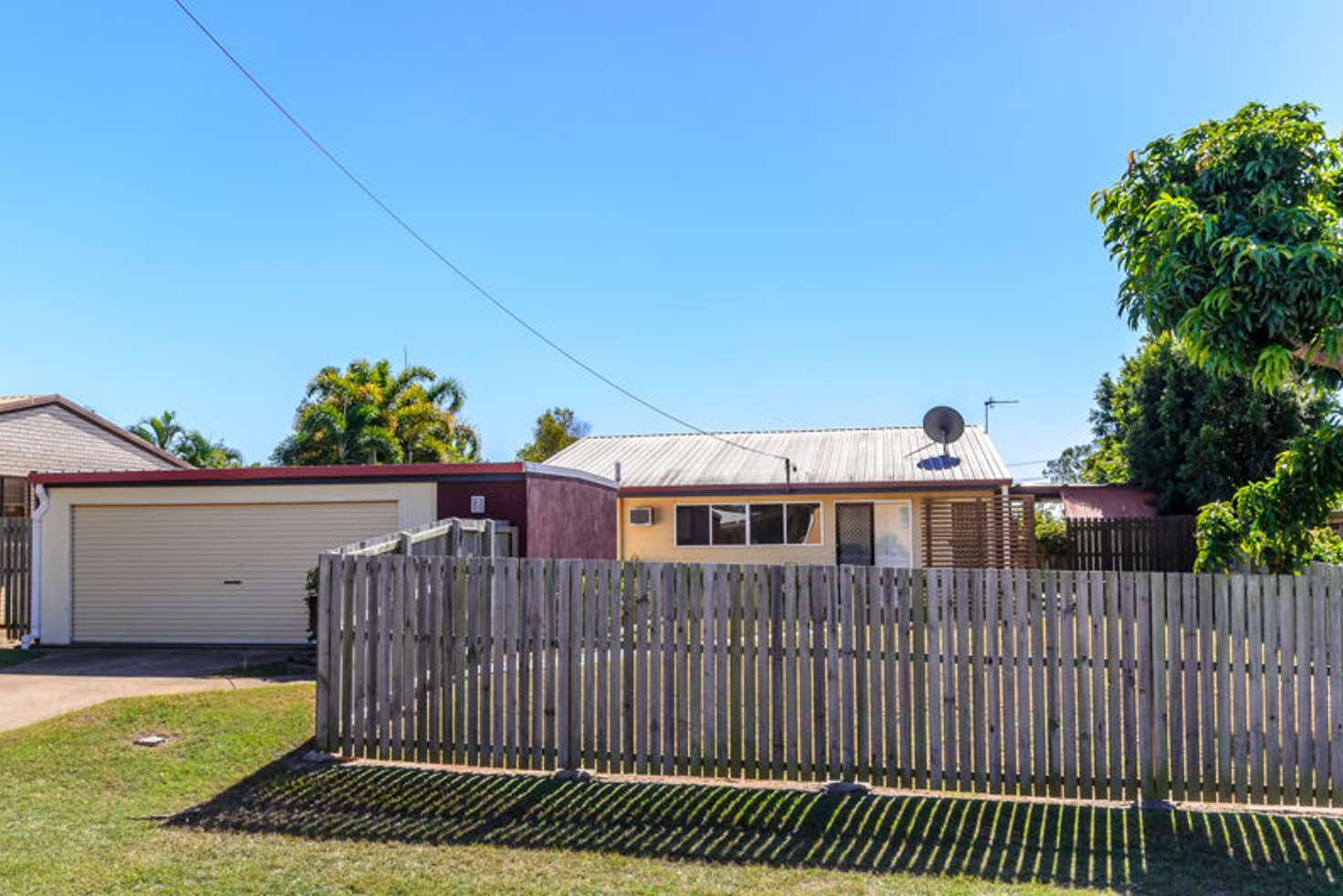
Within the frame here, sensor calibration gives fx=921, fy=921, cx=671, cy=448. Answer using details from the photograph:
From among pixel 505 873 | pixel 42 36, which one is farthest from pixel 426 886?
pixel 42 36

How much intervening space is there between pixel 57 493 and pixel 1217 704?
48.5 feet

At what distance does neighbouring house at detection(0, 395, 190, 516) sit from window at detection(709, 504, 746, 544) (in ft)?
37.8

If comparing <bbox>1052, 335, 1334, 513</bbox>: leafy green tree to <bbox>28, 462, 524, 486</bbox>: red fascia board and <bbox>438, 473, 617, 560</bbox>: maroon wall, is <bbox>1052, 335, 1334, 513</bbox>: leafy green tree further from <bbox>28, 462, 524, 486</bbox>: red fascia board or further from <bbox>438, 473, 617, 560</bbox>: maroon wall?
<bbox>28, 462, 524, 486</bbox>: red fascia board

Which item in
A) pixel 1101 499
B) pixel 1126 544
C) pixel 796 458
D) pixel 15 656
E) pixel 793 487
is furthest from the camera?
pixel 1101 499

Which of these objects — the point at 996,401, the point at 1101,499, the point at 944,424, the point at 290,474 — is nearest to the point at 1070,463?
the point at 996,401

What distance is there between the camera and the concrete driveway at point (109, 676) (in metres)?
8.84

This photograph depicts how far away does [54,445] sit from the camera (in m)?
19.2

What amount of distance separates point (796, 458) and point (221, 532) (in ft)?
40.9

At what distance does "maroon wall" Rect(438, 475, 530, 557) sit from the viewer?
12.6m

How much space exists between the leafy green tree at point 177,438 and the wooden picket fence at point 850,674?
92.6 feet

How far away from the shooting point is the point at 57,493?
536 inches

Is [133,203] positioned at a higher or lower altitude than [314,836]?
higher

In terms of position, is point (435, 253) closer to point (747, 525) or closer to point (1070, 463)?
point (747, 525)

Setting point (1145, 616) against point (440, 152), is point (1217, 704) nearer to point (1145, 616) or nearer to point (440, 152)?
point (1145, 616)
